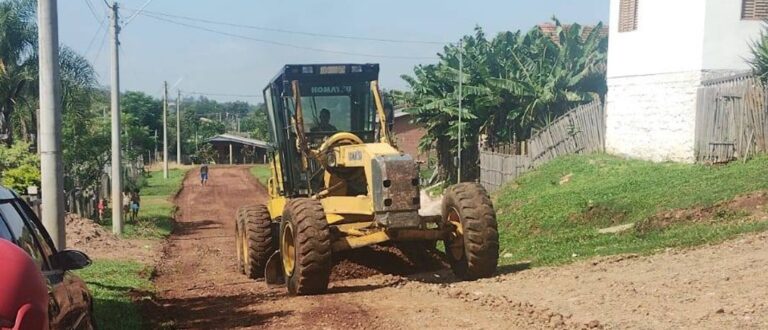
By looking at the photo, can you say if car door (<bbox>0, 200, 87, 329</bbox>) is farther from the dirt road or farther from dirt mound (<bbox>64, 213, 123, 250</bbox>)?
dirt mound (<bbox>64, 213, 123, 250</bbox>)

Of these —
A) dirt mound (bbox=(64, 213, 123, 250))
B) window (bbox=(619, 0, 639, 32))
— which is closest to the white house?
window (bbox=(619, 0, 639, 32))

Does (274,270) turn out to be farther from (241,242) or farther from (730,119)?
(730,119)

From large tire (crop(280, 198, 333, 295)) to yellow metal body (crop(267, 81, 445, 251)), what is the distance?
451 millimetres

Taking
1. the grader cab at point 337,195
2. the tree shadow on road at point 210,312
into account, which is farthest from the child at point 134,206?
the tree shadow on road at point 210,312

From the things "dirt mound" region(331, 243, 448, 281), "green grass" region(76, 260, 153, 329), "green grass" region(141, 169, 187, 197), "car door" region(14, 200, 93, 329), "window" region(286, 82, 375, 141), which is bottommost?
"green grass" region(141, 169, 187, 197)

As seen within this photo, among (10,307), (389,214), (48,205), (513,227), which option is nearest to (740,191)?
(513,227)

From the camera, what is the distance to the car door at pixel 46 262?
5.02 metres

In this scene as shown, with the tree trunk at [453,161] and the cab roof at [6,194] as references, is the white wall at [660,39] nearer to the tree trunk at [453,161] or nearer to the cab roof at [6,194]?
the tree trunk at [453,161]

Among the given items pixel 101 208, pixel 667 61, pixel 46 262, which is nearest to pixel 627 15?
pixel 667 61

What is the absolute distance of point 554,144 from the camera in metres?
27.3

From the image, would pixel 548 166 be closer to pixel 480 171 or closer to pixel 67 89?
pixel 480 171

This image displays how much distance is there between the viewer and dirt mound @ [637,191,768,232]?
13445 millimetres

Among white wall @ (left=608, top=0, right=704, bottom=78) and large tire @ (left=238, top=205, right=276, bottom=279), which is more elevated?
white wall @ (left=608, top=0, right=704, bottom=78)

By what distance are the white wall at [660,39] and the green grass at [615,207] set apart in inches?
104
